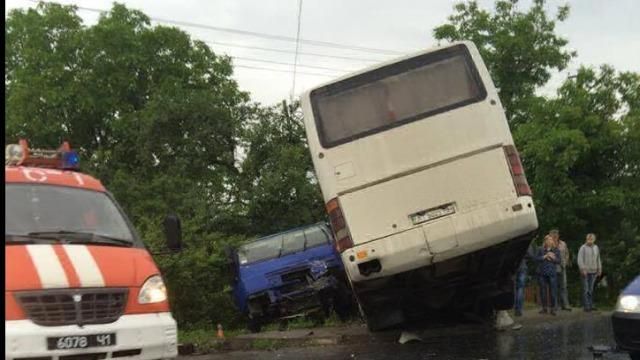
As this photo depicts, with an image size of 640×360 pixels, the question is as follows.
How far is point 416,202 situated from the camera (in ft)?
31.2

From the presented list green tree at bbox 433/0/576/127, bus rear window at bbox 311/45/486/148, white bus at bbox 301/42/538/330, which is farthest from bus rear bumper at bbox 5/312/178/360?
green tree at bbox 433/0/576/127

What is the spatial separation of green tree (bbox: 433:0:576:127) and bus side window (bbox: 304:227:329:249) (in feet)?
43.7

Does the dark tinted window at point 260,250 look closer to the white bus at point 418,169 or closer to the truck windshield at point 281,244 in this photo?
the truck windshield at point 281,244

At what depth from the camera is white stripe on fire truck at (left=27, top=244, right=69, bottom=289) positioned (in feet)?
19.0

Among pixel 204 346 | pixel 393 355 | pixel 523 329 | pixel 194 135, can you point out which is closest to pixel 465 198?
pixel 393 355

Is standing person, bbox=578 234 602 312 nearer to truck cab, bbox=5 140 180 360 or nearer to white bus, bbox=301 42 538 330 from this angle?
white bus, bbox=301 42 538 330

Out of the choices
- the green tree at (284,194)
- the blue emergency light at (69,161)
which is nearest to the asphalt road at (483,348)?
the blue emergency light at (69,161)

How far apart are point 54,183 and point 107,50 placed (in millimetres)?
28759

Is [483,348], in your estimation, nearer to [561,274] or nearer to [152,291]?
[152,291]

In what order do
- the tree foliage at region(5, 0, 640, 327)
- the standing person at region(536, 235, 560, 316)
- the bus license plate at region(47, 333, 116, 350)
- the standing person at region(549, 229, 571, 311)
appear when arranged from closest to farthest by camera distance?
the bus license plate at region(47, 333, 116, 350), the standing person at region(536, 235, 560, 316), the standing person at region(549, 229, 571, 311), the tree foliage at region(5, 0, 640, 327)

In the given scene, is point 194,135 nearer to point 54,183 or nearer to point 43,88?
point 43,88

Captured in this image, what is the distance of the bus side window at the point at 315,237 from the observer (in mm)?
14235

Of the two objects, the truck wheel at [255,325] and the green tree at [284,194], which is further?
the green tree at [284,194]

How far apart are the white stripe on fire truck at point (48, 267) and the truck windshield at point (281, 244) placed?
27.0 ft
